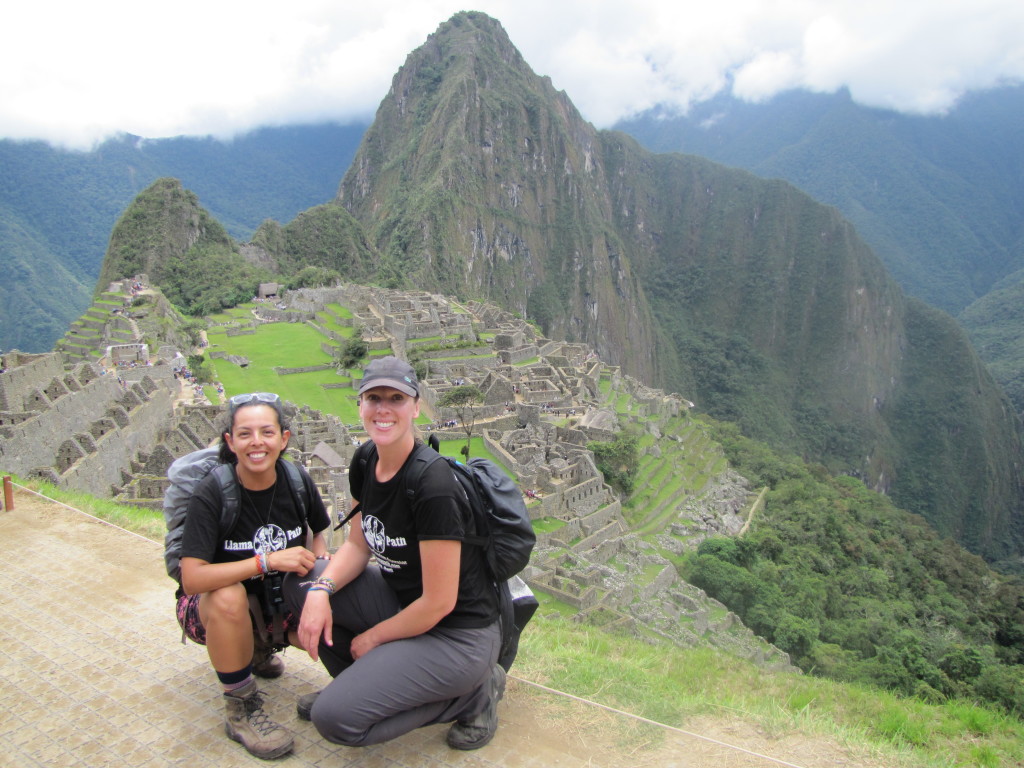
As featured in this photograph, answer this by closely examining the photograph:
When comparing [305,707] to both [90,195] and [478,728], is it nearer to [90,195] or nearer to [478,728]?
[478,728]

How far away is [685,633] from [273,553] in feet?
47.0

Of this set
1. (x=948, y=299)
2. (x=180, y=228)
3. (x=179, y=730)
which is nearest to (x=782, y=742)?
(x=179, y=730)

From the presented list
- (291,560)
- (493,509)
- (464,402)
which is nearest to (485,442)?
(464,402)

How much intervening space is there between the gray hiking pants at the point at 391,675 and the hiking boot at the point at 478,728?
0.13ft

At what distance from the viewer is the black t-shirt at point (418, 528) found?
3.53 meters

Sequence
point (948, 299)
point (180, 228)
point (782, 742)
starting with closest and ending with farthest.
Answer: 1. point (782, 742)
2. point (180, 228)
3. point (948, 299)

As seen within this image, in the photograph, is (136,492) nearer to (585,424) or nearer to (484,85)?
(585,424)

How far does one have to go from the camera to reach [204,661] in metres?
4.69

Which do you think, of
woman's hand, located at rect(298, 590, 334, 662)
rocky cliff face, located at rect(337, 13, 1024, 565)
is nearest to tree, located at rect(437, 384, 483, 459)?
woman's hand, located at rect(298, 590, 334, 662)

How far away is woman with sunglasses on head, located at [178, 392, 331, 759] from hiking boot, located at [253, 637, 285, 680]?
0.14 m

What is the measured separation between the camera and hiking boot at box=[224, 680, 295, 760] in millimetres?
3764

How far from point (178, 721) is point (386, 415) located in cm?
227

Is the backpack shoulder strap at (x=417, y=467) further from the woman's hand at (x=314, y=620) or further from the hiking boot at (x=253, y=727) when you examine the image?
the hiking boot at (x=253, y=727)

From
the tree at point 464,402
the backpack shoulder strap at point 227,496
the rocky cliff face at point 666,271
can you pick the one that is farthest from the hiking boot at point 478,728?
the rocky cliff face at point 666,271
